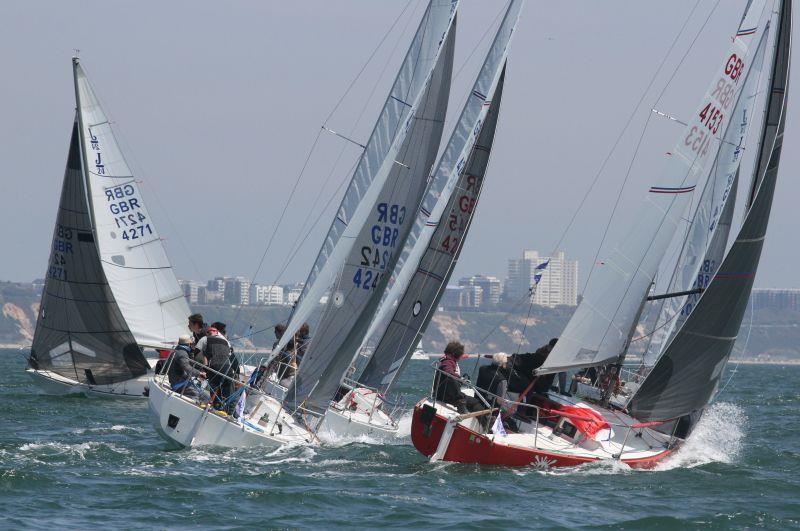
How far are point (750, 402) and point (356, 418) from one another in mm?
18234

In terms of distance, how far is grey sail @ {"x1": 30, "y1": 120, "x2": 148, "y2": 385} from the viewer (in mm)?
24453

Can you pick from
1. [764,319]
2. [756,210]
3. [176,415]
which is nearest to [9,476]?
[176,415]

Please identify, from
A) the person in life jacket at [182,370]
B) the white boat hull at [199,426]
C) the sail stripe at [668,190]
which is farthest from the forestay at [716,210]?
the person in life jacket at [182,370]

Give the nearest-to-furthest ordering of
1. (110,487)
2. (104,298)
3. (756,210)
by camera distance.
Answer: (110,487) → (756,210) → (104,298)

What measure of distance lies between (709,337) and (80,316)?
43.7ft

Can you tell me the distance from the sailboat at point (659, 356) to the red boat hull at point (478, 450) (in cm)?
1

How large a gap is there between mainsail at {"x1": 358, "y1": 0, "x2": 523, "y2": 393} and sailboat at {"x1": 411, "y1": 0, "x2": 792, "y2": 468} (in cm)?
296

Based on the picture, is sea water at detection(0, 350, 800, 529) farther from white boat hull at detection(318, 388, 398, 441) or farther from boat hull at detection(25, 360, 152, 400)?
boat hull at detection(25, 360, 152, 400)

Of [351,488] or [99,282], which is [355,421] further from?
[99,282]

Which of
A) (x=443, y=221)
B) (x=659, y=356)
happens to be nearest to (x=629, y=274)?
(x=659, y=356)

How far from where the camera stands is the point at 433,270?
60.2ft

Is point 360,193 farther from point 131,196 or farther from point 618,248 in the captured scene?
point 131,196

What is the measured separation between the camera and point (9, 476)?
12875mm

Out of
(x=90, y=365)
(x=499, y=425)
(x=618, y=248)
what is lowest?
(x=90, y=365)
